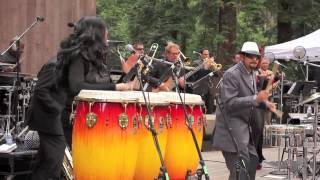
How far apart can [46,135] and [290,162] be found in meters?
5.19

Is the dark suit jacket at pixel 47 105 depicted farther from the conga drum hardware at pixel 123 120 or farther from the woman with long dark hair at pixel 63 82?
the conga drum hardware at pixel 123 120

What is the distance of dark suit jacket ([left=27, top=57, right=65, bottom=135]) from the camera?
6441 millimetres

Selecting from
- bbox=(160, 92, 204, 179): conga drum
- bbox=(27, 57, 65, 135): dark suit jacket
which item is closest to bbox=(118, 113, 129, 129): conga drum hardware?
bbox=(27, 57, 65, 135): dark suit jacket

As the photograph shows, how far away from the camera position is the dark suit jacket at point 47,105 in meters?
6.44

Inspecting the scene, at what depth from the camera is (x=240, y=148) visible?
698 centimetres

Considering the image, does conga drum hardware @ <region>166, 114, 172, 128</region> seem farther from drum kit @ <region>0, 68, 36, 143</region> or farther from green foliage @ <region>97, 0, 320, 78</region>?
green foliage @ <region>97, 0, 320, 78</region>

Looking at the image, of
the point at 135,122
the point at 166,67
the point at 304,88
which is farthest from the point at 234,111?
the point at 304,88

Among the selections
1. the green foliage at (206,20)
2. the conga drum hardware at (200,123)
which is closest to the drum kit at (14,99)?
the conga drum hardware at (200,123)

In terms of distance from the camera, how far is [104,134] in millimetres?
6578

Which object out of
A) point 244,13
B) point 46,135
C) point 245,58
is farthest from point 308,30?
point 46,135

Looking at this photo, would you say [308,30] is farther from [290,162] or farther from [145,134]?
[145,134]

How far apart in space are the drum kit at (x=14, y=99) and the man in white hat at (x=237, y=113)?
3.50m

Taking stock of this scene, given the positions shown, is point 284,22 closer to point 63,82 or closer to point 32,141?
point 32,141

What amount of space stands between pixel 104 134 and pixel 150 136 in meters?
0.85
